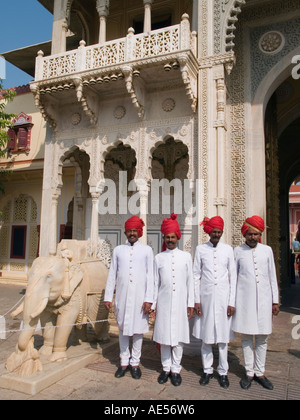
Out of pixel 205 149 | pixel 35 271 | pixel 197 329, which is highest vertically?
pixel 205 149

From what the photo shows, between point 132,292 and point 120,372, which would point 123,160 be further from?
point 120,372

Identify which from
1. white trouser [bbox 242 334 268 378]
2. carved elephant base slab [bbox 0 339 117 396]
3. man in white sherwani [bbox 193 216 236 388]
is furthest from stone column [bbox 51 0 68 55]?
white trouser [bbox 242 334 268 378]

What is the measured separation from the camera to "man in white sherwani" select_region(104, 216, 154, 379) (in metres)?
3.88

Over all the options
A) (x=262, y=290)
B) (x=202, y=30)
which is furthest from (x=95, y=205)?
(x=262, y=290)

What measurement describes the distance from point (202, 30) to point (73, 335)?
260 inches

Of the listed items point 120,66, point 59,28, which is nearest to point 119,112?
point 120,66

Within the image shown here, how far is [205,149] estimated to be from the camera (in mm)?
6969

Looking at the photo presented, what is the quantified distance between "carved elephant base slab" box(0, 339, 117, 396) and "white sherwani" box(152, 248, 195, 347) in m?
1.04

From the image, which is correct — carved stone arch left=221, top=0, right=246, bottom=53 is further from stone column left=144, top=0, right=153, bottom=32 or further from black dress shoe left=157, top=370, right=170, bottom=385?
black dress shoe left=157, top=370, right=170, bottom=385

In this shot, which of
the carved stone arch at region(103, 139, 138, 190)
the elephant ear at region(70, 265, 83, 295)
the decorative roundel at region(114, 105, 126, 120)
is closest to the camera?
the elephant ear at region(70, 265, 83, 295)

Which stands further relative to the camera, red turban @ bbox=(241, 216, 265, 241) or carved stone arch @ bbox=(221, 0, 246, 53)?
carved stone arch @ bbox=(221, 0, 246, 53)

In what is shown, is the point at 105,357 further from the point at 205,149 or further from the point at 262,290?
the point at 205,149

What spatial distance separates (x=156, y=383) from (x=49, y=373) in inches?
45.4
